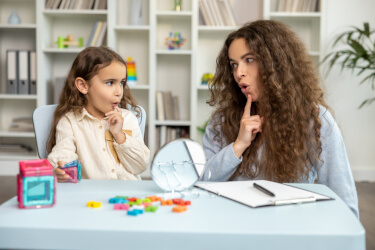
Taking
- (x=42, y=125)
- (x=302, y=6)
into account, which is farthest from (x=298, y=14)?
(x=42, y=125)

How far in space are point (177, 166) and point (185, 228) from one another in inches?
12.0

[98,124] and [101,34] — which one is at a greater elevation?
[101,34]

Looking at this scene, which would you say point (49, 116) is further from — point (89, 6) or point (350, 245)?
point (89, 6)

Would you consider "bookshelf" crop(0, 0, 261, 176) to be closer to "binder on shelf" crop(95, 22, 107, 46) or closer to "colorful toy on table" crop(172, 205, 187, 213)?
"binder on shelf" crop(95, 22, 107, 46)

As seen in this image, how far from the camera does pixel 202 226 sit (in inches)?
31.6

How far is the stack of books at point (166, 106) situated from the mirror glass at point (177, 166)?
119 inches

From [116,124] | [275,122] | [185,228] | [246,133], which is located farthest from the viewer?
[116,124]

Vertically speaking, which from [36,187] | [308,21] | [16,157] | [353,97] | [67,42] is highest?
[308,21]

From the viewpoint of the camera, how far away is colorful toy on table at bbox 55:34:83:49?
4.02 metres

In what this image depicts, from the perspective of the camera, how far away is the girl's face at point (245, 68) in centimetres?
148

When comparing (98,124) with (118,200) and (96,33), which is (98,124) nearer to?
(118,200)

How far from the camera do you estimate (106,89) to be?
1731 millimetres

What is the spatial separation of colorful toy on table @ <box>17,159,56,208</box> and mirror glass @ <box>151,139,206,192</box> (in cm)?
23

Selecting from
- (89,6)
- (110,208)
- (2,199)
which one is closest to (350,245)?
(110,208)
